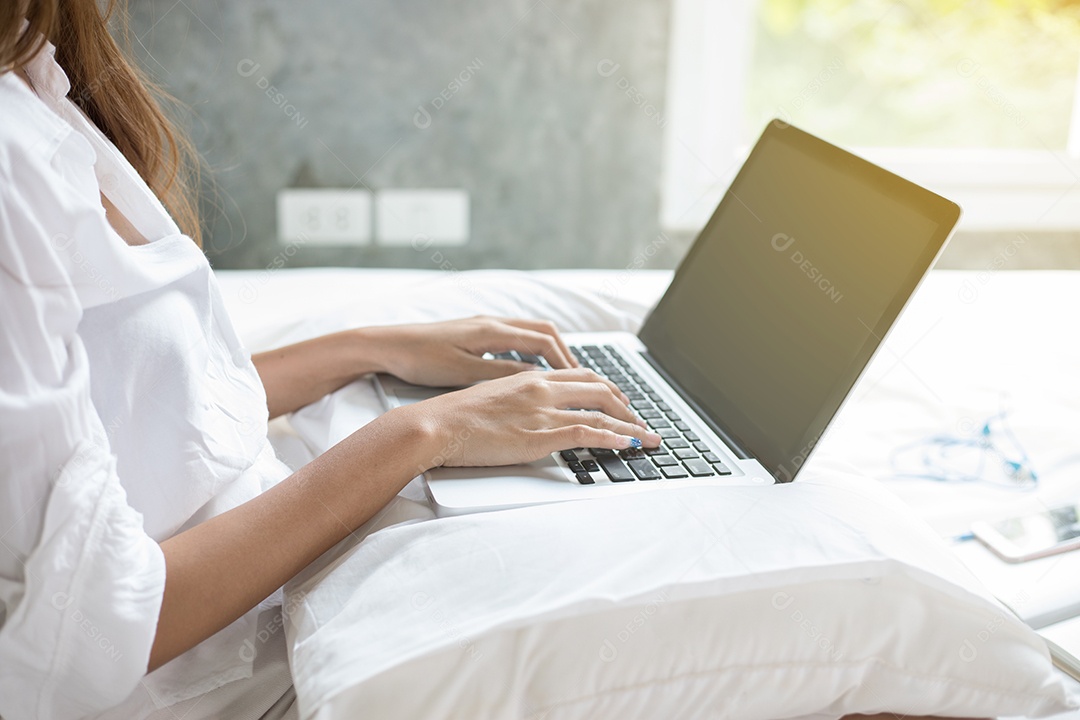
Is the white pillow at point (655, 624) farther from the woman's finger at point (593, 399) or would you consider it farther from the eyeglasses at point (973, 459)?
the eyeglasses at point (973, 459)

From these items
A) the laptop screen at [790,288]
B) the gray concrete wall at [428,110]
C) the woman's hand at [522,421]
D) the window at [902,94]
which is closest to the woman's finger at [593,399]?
the woman's hand at [522,421]

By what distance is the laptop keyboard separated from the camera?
770mm

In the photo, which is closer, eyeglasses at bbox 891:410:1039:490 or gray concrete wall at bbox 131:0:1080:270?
eyeglasses at bbox 891:410:1039:490

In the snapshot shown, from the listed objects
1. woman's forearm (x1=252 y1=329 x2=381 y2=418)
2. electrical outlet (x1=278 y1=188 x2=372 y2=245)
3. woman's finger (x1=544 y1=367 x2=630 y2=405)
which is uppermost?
woman's finger (x1=544 y1=367 x2=630 y2=405)

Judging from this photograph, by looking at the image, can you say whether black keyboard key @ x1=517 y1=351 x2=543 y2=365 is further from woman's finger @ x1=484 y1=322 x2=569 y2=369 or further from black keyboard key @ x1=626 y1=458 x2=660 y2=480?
black keyboard key @ x1=626 y1=458 x2=660 y2=480

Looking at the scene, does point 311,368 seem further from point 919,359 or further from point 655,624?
point 919,359

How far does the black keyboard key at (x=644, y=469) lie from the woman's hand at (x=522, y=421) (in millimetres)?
17

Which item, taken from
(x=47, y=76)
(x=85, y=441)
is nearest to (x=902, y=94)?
(x=47, y=76)

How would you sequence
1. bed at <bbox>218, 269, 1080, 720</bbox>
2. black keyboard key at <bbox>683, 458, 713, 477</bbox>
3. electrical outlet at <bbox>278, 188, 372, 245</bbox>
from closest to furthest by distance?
1. black keyboard key at <bbox>683, 458, 713, 477</bbox>
2. bed at <bbox>218, 269, 1080, 720</bbox>
3. electrical outlet at <bbox>278, 188, 372, 245</bbox>

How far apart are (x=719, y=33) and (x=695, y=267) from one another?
1.31 m

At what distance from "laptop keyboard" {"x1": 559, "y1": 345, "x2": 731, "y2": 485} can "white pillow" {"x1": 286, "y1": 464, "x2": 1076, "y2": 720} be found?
0.11m

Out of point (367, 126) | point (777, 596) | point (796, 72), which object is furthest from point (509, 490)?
Result: point (796, 72)

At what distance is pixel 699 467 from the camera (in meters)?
0.79

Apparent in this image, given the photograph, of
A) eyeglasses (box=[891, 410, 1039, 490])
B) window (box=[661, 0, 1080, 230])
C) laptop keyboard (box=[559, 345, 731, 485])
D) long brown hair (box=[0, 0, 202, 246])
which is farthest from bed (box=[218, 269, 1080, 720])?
window (box=[661, 0, 1080, 230])
